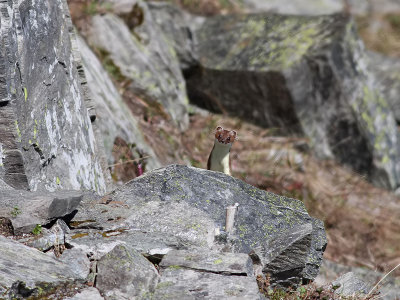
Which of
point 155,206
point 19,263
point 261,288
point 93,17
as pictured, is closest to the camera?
point 19,263

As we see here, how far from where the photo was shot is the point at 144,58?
28.5ft

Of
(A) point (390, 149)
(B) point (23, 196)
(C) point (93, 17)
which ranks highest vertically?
(C) point (93, 17)

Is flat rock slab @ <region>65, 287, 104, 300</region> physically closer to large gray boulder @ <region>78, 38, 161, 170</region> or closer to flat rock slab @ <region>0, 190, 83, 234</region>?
flat rock slab @ <region>0, 190, 83, 234</region>

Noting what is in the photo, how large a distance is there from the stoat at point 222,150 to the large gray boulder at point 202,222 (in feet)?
8.34

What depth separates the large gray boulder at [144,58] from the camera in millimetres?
8281

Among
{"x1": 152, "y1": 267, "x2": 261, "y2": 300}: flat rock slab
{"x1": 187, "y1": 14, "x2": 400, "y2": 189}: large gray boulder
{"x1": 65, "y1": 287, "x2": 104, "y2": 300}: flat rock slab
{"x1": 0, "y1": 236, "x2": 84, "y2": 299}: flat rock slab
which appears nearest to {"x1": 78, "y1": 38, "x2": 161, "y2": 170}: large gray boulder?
{"x1": 187, "y1": 14, "x2": 400, "y2": 189}: large gray boulder

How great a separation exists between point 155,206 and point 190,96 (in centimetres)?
642

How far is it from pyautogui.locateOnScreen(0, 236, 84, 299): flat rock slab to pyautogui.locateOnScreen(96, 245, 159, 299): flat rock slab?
0.44ft

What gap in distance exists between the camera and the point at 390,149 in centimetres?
1054

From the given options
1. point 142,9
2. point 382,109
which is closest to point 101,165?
point 142,9

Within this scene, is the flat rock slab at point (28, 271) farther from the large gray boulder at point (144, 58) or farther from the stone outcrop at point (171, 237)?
the large gray boulder at point (144, 58)

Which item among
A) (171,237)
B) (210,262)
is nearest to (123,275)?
(210,262)

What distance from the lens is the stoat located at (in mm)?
6934

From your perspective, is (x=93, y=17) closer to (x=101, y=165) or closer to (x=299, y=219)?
(x=101, y=165)
